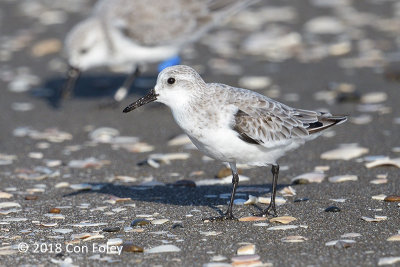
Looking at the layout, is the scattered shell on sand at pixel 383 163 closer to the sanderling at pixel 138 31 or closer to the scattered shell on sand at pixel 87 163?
the scattered shell on sand at pixel 87 163

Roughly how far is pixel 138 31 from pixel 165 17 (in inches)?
15.6

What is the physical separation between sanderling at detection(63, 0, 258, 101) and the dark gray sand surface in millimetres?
520

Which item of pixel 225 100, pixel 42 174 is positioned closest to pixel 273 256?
pixel 225 100

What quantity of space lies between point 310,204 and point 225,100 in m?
1.01

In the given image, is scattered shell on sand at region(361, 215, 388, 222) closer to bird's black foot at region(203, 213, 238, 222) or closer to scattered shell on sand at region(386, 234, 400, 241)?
scattered shell on sand at region(386, 234, 400, 241)

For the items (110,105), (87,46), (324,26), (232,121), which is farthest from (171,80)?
(324,26)

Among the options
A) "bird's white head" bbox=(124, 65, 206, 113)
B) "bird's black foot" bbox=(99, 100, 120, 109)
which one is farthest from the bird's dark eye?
"bird's black foot" bbox=(99, 100, 120, 109)

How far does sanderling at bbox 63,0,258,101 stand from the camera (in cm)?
876

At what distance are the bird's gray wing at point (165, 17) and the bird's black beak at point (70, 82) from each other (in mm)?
773

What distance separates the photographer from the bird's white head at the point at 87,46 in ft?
29.2

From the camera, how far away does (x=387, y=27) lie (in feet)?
36.3

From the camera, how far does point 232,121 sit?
16.4ft

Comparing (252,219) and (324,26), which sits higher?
(324,26)

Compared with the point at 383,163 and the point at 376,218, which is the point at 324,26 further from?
the point at 376,218
